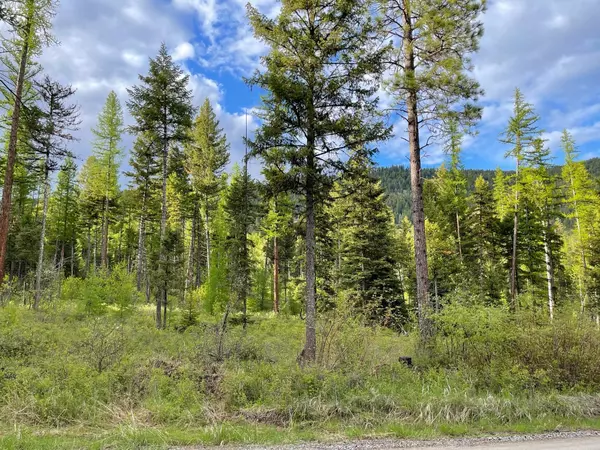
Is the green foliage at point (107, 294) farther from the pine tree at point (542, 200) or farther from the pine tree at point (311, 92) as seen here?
the pine tree at point (542, 200)

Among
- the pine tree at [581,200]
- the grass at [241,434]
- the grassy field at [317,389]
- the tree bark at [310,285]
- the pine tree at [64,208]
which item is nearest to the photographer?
the grass at [241,434]

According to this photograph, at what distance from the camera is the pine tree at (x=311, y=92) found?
397 inches

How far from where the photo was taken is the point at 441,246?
26.3 metres

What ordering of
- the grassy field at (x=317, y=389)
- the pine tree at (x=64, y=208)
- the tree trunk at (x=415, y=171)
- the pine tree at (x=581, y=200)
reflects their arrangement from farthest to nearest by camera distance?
the pine tree at (x=64, y=208) → the pine tree at (x=581, y=200) → the tree trunk at (x=415, y=171) → the grassy field at (x=317, y=389)

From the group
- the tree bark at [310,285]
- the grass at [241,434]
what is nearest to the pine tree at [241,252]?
the tree bark at [310,285]

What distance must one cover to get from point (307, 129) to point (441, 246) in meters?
19.4

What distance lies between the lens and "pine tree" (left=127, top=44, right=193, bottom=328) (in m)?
18.8

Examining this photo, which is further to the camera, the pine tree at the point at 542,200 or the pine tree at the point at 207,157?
the pine tree at the point at 207,157

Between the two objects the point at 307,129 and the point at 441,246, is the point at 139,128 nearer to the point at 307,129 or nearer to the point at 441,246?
the point at 307,129

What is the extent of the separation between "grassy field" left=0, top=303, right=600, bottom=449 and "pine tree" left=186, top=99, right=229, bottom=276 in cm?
1912

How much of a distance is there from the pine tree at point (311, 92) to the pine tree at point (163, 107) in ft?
34.2

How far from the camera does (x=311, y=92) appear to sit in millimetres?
10062

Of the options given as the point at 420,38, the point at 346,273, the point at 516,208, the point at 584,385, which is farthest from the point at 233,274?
the point at 516,208

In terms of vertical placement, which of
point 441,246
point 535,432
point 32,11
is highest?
point 32,11
